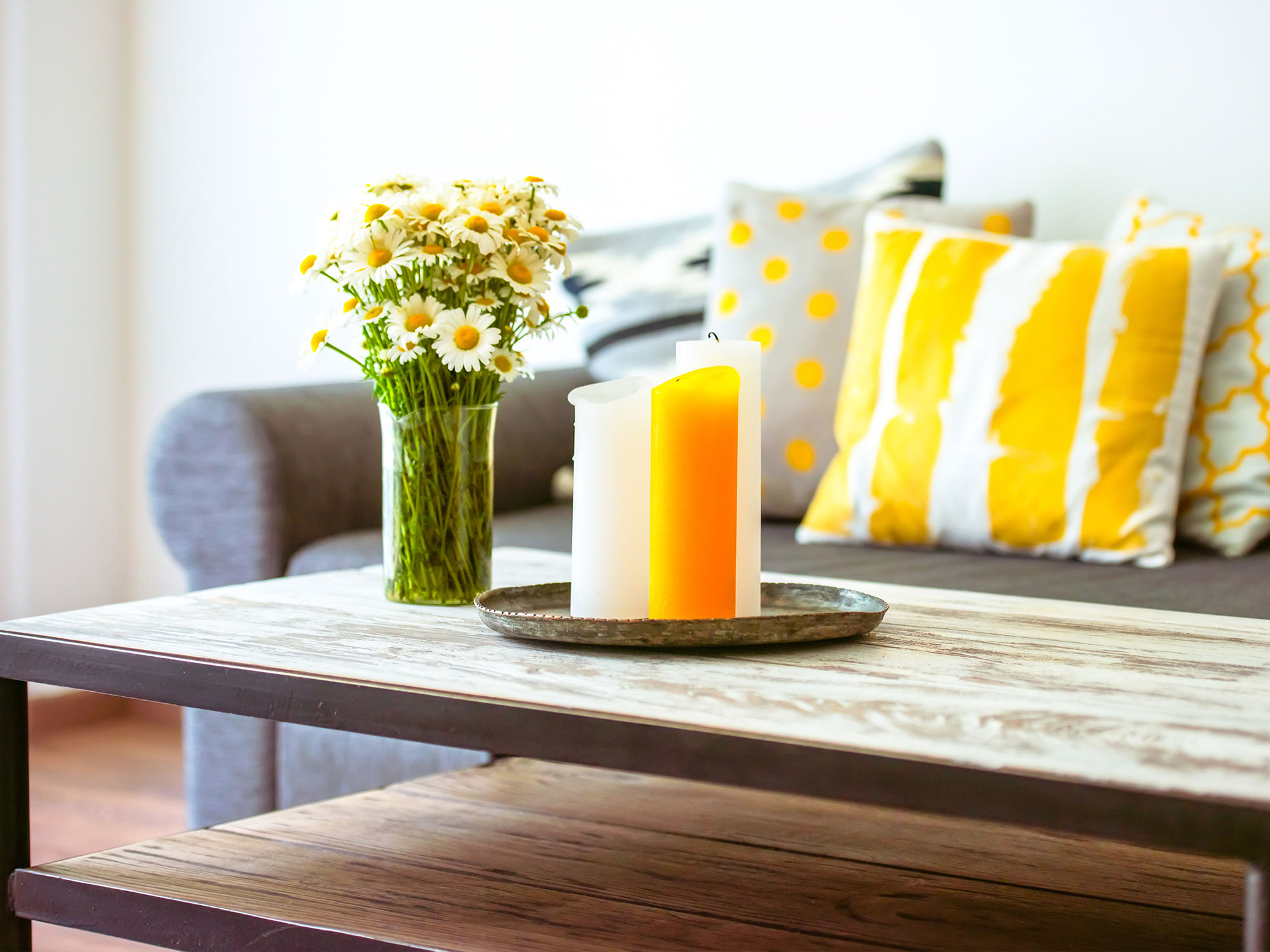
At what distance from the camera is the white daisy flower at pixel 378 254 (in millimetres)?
984

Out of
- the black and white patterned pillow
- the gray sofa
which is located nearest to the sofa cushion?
the gray sofa

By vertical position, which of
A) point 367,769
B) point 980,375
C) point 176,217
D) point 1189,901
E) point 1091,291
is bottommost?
point 367,769

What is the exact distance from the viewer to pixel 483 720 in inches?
28.0

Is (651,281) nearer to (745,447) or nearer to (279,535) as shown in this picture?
(279,535)

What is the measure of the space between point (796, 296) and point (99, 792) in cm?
143

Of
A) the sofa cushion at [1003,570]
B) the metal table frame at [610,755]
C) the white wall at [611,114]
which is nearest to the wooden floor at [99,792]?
the white wall at [611,114]

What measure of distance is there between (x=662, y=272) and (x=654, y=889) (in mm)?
1344

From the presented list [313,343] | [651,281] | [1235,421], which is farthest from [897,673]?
[651,281]

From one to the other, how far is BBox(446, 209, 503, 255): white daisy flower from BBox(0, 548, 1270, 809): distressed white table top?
286 millimetres

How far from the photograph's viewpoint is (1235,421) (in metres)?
1.56

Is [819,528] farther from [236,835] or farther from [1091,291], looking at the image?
[236,835]

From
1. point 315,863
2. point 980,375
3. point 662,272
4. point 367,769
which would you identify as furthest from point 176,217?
point 315,863

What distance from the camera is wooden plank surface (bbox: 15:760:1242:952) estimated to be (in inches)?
32.8

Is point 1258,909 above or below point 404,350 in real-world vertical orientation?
below
